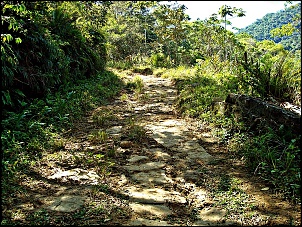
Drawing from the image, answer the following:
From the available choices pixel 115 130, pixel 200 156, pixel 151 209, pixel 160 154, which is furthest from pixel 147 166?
pixel 115 130

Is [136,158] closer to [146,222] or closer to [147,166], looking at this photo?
[147,166]

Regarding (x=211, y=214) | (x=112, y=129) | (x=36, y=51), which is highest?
(x=36, y=51)

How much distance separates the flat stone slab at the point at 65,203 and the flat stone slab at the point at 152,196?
1.62 ft

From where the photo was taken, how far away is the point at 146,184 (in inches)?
127

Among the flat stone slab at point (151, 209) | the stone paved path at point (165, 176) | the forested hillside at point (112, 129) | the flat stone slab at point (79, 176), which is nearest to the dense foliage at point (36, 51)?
the forested hillside at point (112, 129)

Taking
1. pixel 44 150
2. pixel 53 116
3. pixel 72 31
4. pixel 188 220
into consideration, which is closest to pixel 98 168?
pixel 44 150

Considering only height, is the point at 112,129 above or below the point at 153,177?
above

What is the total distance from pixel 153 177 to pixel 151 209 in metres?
0.73

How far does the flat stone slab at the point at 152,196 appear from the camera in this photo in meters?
2.87

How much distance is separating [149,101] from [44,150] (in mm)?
4310

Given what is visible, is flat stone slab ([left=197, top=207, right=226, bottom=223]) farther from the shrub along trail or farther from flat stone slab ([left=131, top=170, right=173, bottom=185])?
flat stone slab ([left=131, top=170, right=173, bottom=185])

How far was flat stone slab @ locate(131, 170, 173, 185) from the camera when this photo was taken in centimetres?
331

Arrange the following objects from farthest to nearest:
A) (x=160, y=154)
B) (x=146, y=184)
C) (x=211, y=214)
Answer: (x=160, y=154)
(x=146, y=184)
(x=211, y=214)

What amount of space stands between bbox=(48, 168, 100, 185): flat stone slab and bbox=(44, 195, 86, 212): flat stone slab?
0.38 m
